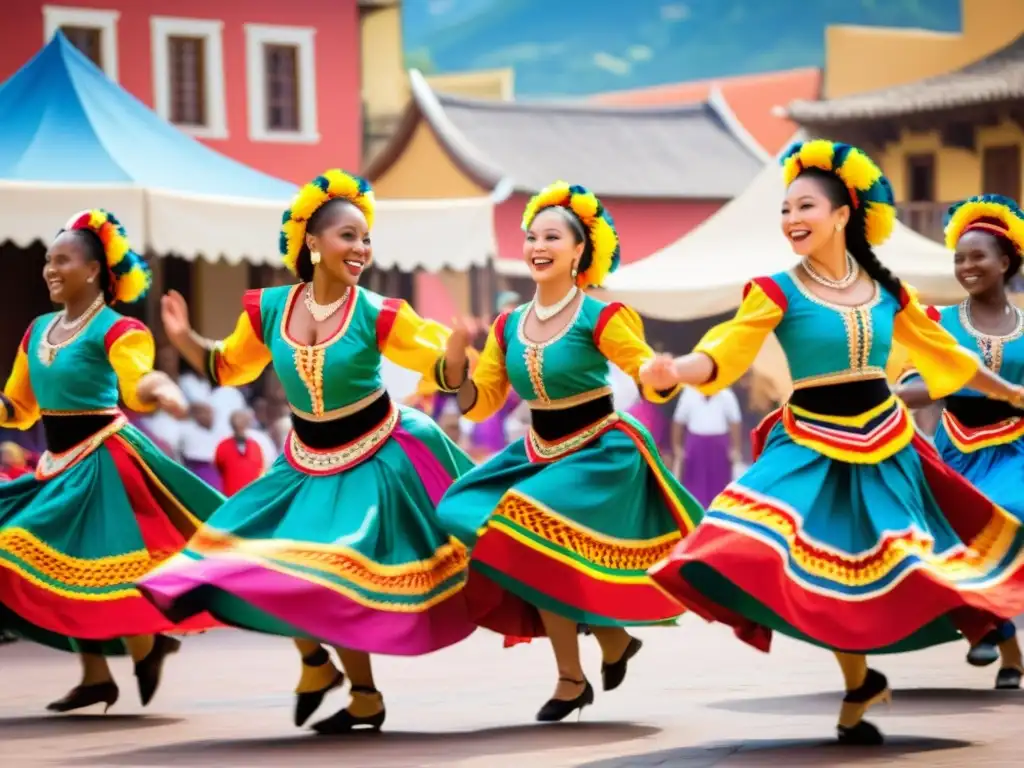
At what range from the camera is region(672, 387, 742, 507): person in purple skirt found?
17062mm

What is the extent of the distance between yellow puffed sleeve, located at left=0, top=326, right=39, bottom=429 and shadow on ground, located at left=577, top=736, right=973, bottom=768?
3.07 m

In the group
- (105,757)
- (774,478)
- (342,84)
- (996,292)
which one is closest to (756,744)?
(774,478)

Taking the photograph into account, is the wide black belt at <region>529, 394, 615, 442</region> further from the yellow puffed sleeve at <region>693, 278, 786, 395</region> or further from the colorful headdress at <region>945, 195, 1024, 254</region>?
the colorful headdress at <region>945, 195, 1024, 254</region>

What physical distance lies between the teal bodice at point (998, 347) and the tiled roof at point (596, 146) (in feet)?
72.8

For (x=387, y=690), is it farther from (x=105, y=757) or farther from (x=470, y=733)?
(x=105, y=757)

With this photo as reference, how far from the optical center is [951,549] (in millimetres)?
6938

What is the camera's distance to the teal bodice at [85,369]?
820cm

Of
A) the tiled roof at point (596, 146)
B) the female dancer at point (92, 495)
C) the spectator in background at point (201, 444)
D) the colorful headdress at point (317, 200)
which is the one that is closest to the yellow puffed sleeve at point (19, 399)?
the female dancer at point (92, 495)

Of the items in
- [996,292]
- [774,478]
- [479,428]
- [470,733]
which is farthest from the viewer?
[479,428]

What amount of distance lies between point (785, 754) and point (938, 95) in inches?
890

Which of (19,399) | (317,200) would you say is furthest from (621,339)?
(19,399)

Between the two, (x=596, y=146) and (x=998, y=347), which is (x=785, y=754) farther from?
(x=596, y=146)

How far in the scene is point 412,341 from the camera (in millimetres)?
7531

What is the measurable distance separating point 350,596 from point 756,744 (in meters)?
1.36
